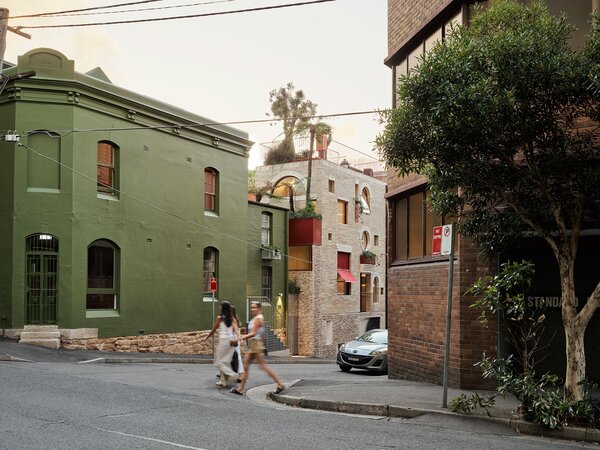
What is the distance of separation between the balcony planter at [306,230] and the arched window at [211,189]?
28.0 feet

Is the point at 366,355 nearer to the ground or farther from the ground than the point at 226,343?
nearer to the ground

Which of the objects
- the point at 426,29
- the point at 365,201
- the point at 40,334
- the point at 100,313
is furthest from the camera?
the point at 365,201

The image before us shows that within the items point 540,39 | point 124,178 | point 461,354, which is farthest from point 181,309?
point 540,39

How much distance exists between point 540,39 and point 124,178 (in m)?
16.6

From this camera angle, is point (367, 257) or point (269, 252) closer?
point (269, 252)

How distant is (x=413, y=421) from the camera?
9.87 metres

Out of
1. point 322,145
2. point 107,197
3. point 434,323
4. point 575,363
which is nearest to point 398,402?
point 575,363

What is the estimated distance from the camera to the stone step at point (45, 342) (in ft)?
65.9

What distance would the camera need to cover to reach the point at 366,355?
66.4 feet

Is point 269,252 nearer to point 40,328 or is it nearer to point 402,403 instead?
point 40,328

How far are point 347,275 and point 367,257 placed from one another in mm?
2943

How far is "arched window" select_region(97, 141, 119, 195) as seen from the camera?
22484 millimetres

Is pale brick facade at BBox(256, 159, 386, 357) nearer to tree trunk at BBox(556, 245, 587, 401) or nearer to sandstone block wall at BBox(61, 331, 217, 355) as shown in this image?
sandstone block wall at BBox(61, 331, 217, 355)

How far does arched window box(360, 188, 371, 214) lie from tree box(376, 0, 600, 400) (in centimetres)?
3016
